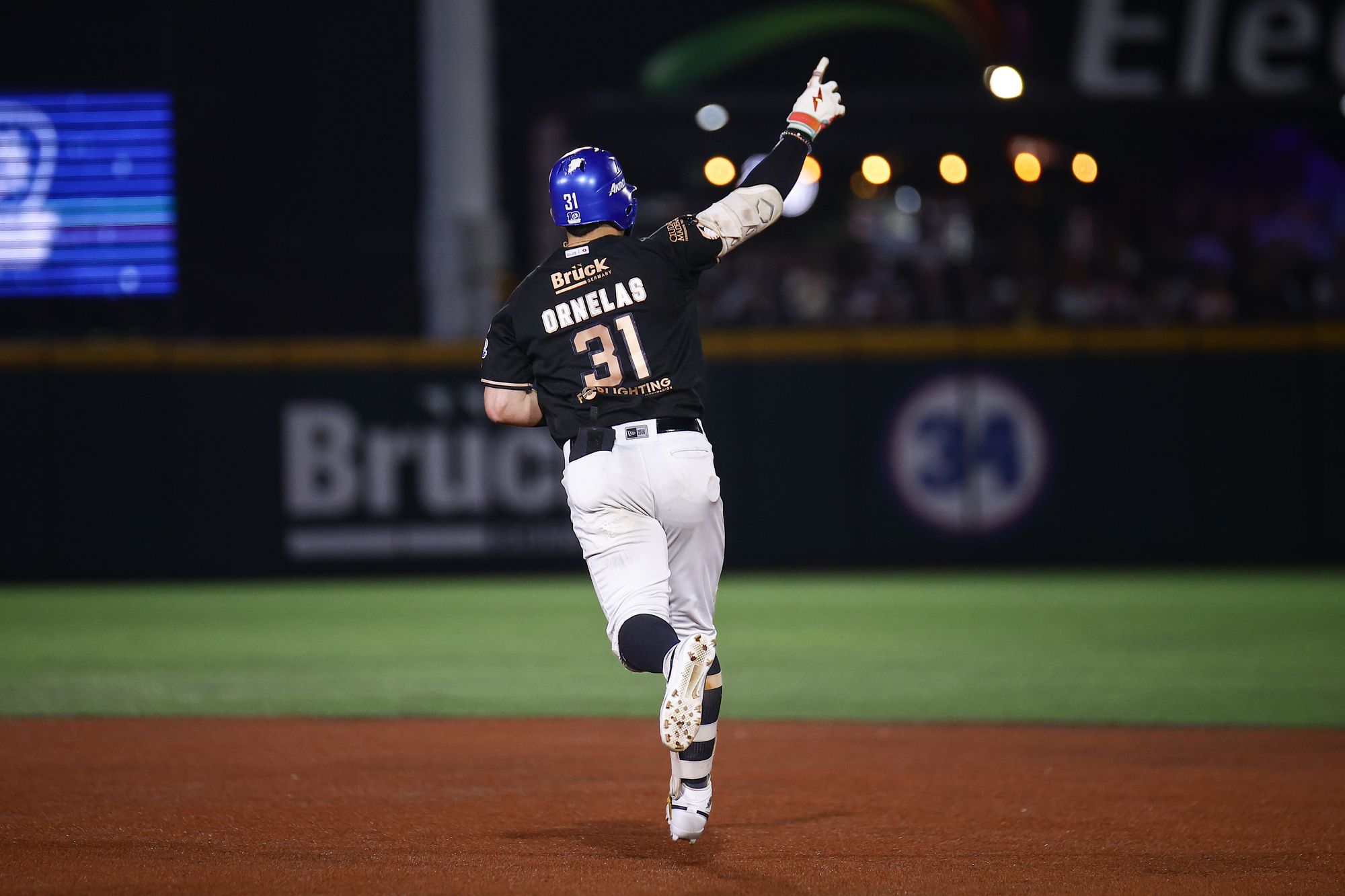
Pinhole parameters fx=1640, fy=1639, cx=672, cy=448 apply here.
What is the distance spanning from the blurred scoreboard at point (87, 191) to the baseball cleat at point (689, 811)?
11210 millimetres

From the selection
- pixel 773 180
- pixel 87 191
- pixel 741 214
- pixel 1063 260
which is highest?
pixel 87 191

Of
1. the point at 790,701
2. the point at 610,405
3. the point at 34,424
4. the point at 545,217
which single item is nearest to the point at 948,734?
the point at 790,701

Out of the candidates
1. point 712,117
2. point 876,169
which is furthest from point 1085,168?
point 712,117

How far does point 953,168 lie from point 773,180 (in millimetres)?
11783

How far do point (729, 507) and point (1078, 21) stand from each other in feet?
24.2

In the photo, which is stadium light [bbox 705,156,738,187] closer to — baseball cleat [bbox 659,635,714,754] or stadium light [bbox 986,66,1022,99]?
stadium light [bbox 986,66,1022,99]

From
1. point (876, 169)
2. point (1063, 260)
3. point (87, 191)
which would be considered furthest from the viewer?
point (876, 169)

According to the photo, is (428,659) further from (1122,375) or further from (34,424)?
(1122,375)

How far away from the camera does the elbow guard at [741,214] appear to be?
Answer: 4.95m

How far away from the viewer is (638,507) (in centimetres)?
487

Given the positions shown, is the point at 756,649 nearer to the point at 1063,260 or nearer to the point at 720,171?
the point at 1063,260

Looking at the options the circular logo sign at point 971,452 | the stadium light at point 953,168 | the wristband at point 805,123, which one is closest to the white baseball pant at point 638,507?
the wristband at point 805,123

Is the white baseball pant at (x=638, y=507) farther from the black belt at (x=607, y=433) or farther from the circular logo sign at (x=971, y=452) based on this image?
the circular logo sign at (x=971, y=452)

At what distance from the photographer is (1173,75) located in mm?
18219
